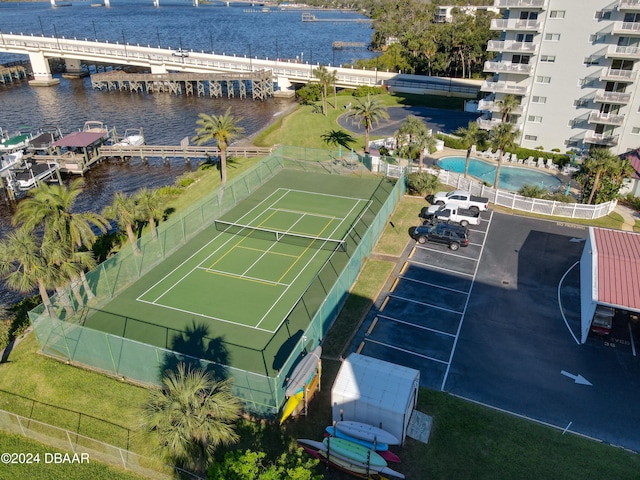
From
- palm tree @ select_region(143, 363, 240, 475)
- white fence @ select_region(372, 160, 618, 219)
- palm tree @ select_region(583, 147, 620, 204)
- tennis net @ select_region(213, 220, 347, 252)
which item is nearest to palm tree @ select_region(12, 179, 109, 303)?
palm tree @ select_region(143, 363, 240, 475)

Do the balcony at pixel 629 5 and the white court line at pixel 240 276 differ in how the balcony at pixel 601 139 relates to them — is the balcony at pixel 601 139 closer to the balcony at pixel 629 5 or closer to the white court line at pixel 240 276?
the balcony at pixel 629 5

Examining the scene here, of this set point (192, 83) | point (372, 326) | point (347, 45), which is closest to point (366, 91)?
point (192, 83)

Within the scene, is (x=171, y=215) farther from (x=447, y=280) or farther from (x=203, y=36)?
(x=203, y=36)

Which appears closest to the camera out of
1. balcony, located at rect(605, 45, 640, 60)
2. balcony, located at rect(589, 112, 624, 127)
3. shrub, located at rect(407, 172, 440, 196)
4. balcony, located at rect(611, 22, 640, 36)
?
shrub, located at rect(407, 172, 440, 196)

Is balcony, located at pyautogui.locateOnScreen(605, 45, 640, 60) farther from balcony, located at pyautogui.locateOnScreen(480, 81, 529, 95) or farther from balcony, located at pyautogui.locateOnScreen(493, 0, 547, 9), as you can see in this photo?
balcony, located at pyautogui.locateOnScreen(480, 81, 529, 95)

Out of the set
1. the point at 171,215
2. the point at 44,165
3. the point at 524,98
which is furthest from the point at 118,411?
the point at 524,98

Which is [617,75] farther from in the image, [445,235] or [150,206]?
[150,206]
